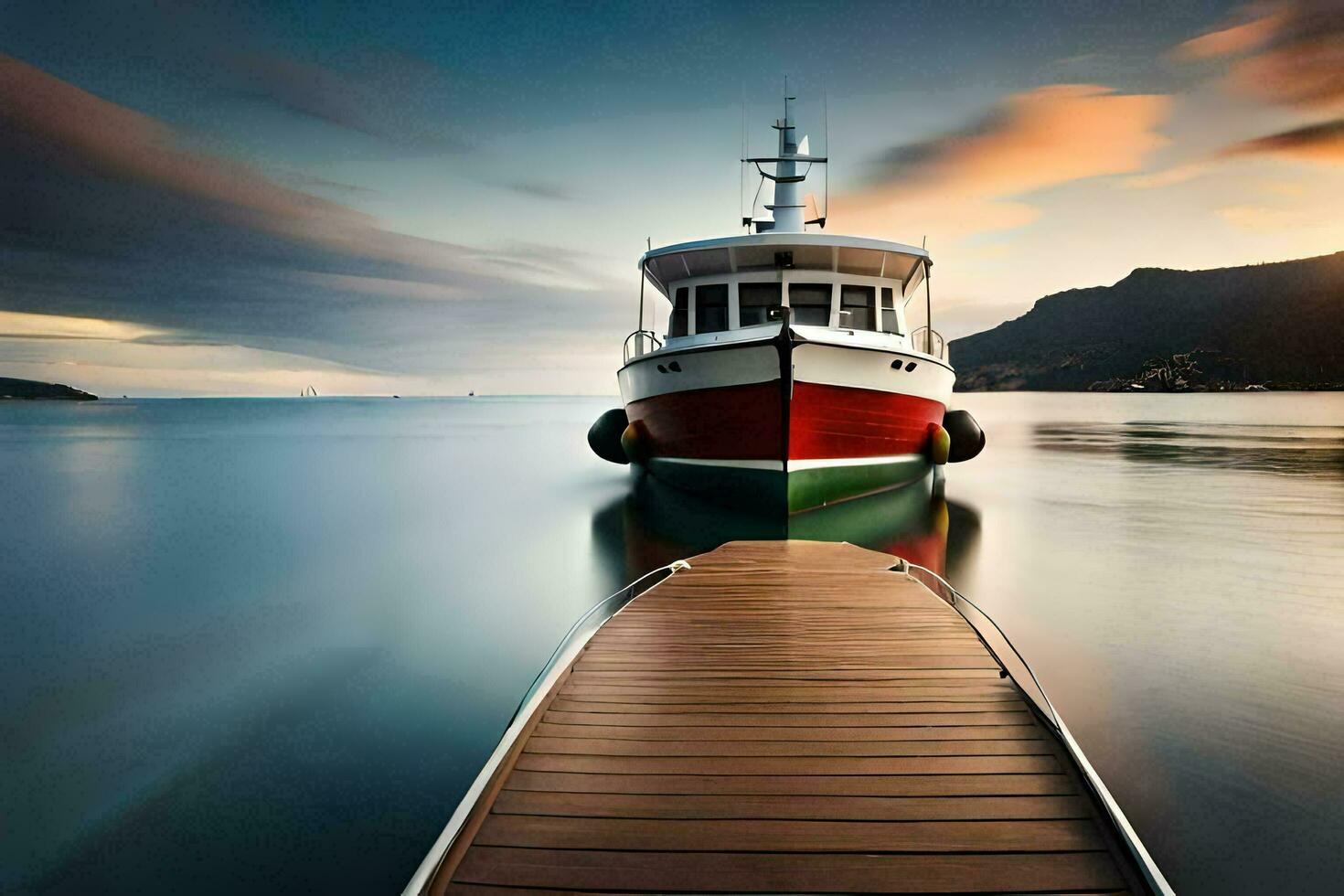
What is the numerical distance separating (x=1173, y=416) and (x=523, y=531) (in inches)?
2705

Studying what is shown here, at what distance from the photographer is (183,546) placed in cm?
1351

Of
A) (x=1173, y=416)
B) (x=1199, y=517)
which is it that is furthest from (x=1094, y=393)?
(x=1199, y=517)

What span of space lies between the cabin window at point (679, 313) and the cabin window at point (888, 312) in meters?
4.41

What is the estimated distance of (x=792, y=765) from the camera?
10.1 feet

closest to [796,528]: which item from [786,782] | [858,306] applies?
[858,306]

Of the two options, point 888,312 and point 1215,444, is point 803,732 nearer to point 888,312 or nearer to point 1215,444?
point 888,312

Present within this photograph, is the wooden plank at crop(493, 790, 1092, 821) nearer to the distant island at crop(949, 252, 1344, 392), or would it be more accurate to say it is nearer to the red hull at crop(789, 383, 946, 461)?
the red hull at crop(789, 383, 946, 461)

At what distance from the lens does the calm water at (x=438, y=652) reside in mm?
3922

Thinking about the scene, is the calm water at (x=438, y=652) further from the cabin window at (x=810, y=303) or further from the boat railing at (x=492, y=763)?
the cabin window at (x=810, y=303)

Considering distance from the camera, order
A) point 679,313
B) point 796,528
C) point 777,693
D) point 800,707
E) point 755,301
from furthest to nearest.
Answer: point 679,313 → point 755,301 → point 796,528 → point 777,693 → point 800,707

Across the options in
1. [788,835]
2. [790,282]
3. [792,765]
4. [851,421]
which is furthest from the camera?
[790,282]

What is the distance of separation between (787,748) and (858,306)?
1275 cm

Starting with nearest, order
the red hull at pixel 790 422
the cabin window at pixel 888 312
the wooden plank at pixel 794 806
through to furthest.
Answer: the wooden plank at pixel 794 806
the red hull at pixel 790 422
the cabin window at pixel 888 312

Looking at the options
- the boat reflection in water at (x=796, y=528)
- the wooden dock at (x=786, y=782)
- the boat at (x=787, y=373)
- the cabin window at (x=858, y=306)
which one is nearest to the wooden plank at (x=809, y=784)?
the wooden dock at (x=786, y=782)
